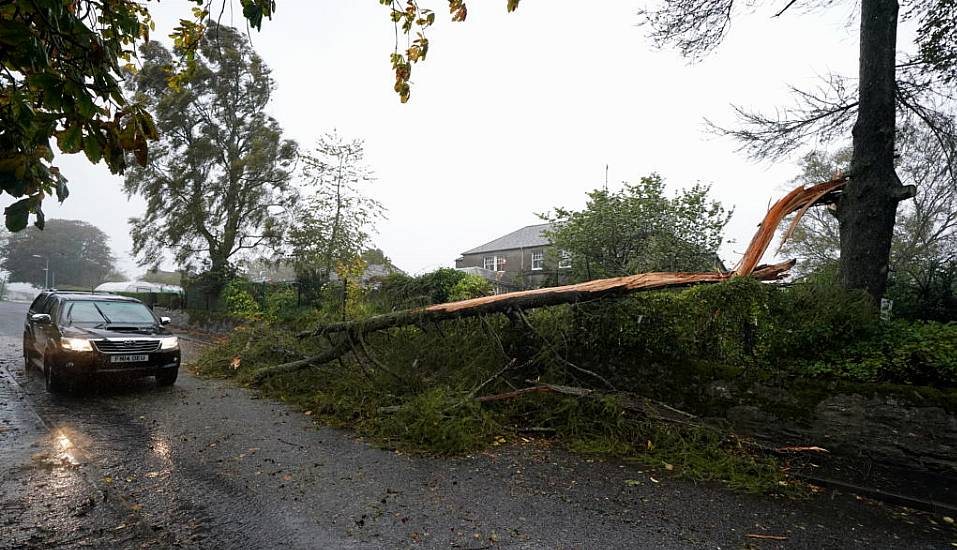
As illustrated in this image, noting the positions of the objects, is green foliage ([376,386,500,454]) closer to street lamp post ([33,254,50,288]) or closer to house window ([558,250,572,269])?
house window ([558,250,572,269])

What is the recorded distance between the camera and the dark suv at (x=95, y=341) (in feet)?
22.5

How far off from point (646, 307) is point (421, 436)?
3.25 metres

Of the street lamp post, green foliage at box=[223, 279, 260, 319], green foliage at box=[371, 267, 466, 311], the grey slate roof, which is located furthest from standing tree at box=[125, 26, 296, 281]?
the street lamp post

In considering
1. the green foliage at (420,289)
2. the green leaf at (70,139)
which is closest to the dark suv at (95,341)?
the green foliage at (420,289)

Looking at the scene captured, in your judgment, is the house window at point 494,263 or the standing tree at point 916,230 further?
the house window at point 494,263

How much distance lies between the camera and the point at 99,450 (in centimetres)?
469

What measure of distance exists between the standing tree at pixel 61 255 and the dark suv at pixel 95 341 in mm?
78807

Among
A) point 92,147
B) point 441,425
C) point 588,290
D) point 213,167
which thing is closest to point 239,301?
point 213,167

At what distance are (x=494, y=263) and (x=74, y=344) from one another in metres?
38.6

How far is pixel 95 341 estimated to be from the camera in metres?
6.87

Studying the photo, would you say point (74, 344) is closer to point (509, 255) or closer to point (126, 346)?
point (126, 346)

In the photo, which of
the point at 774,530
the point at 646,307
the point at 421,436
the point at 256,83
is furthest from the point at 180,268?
the point at 774,530

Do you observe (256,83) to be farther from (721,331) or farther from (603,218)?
(721,331)

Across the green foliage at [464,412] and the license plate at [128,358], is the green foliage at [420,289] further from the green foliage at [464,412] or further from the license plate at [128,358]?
the license plate at [128,358]
